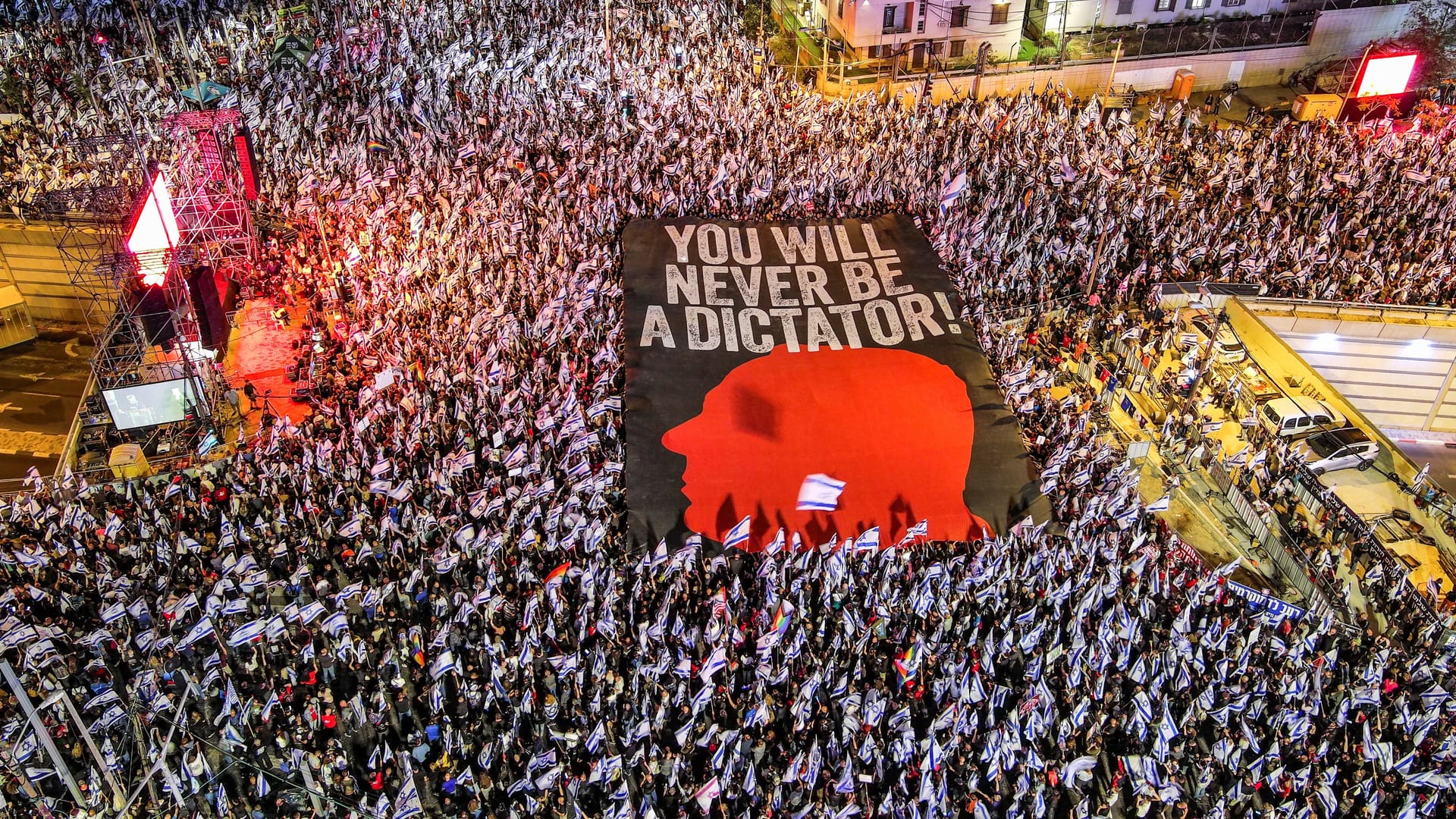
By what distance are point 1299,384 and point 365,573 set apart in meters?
25.6

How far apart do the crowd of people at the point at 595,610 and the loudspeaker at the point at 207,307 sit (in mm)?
2646

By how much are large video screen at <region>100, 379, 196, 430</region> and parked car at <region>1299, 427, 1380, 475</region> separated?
30.0 m

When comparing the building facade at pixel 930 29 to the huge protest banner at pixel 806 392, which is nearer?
the huge protest banner at pixel 806 392

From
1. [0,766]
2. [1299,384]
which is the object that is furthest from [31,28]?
[1299,384]

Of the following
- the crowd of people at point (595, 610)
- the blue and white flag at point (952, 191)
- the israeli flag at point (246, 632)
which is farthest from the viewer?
the blue and white flag at point (952, 191)

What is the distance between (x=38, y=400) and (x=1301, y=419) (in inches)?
1483

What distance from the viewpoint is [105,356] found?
26.6 metres

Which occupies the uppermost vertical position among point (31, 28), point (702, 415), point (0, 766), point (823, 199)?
point (31, 28)

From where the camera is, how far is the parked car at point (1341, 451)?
88.2ft

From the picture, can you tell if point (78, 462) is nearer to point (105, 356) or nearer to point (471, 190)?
A: point (105, 356)

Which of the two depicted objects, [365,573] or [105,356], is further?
[105,356]

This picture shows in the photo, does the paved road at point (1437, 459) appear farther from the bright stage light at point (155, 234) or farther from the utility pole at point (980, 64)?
the bright stage light at point (155, 234)

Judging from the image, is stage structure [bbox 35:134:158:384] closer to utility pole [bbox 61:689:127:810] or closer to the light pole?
utility pole [bbox 61:689:127:810]

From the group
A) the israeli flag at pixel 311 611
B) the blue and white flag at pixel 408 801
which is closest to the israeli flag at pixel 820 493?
the israeli flag at pixel 311 611
